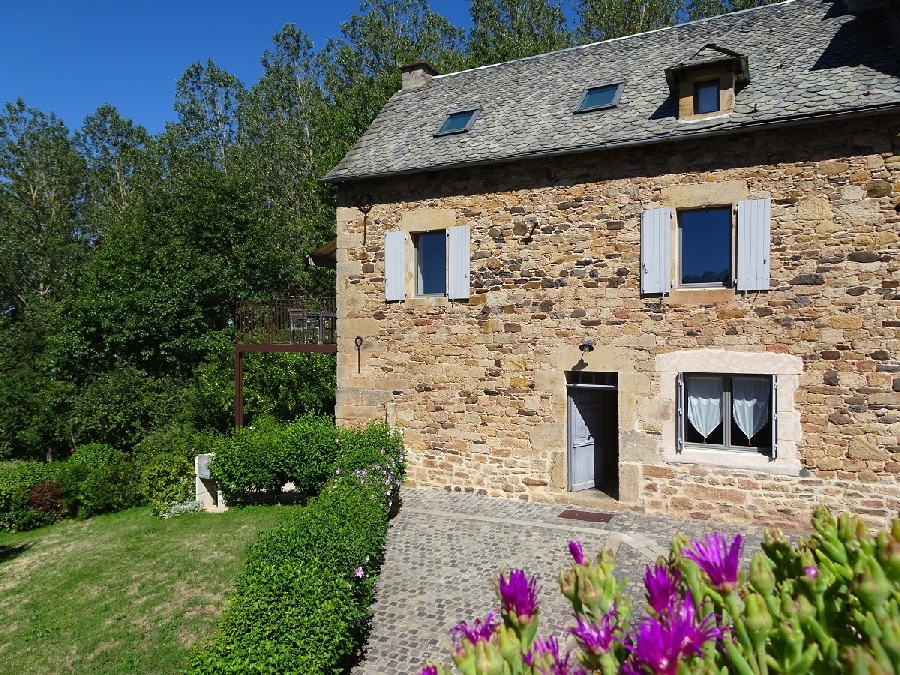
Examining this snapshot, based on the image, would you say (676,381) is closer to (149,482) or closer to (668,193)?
(668,193)

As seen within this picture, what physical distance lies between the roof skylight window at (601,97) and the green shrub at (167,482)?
10443mm

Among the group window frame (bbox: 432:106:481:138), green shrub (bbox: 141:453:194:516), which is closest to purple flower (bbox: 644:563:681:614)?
window frame (bbox: 432:106:481:138)

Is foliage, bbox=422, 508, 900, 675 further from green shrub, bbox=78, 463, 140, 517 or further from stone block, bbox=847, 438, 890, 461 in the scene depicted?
green shrub, bbox=78, 463, 140, 517

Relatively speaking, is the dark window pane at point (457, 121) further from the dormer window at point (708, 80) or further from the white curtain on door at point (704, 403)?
the white curtain on door at point (704, 403)

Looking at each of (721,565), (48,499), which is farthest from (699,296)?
(48,499)

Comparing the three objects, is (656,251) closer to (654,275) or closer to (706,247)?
(654,275)

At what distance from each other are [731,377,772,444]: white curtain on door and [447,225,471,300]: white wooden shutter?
4453 mm

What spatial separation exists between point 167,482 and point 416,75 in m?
10.4

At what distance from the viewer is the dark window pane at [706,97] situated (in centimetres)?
851

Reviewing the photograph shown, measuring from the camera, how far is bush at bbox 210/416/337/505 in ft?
33.8

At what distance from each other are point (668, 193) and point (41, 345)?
23.5 meters

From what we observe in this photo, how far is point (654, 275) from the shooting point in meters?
8.69

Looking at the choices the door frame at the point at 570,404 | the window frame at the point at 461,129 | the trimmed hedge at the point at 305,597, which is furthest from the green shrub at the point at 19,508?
the window frame at the point at 461,129

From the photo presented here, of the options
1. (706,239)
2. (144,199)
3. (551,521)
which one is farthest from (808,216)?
(144,199)
